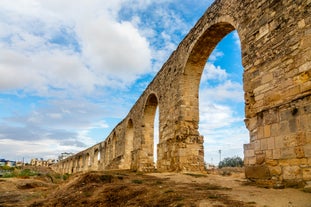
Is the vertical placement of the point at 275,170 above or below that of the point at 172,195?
above

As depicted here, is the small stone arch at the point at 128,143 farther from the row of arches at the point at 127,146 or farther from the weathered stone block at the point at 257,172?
the weathered stone block at the point at 257,172

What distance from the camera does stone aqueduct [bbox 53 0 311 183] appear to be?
4.38 metres

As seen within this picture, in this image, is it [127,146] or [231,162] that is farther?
[231,162]

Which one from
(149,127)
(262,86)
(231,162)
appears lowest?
(231,162)

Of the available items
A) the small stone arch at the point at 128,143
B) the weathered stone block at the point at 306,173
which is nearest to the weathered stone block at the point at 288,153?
the weathered stone block at the point at 306,173

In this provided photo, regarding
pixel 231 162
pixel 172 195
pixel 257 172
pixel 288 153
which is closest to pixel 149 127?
pixel 257 172

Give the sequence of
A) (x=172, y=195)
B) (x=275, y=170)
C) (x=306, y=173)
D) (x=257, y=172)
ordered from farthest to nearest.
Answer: (x=257, y=172)
(x=275, y=170)
(x=172, y=195)
(x=306, y=173)

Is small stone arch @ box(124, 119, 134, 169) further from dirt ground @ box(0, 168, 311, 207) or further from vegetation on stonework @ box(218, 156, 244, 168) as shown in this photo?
vegetation on stonework @ box(218, 156, 244, 168)

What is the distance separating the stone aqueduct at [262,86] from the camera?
438cm

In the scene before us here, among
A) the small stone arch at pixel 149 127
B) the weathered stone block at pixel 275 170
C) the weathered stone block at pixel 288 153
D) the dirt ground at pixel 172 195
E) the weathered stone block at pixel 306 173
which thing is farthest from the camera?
the small stone arch at pixel 149 127

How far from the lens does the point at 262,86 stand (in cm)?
536

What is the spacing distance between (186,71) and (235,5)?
3.26 metres

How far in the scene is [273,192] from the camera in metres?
3.92

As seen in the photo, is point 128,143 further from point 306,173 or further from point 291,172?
point 306,173
